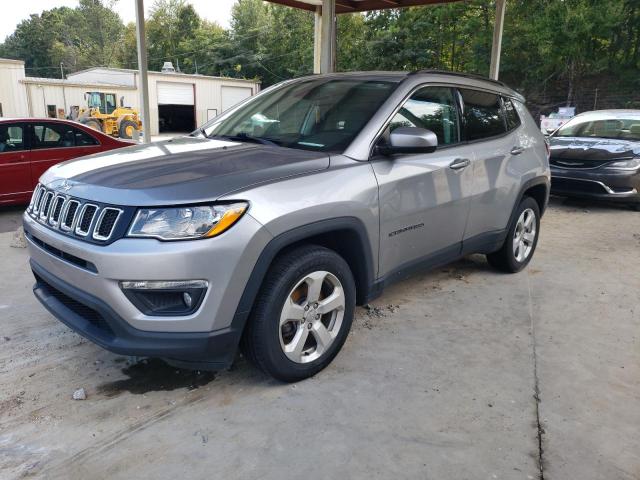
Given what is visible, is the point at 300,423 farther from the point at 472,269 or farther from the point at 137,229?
the point at 472,269

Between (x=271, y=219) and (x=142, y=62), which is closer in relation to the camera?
(x=271, y=219)

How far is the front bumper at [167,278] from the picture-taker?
2.43 meters

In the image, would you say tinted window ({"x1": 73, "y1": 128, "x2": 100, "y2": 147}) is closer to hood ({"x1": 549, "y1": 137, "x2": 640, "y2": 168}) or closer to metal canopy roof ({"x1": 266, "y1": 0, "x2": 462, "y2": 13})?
metal canopy roof ({"x1": 266, "y1": 0, "x2": 462, "y2": 13})

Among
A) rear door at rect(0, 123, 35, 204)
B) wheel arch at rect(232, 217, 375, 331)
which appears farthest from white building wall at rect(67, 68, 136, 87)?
wheel arch at rect(232, 217, 375, 331)

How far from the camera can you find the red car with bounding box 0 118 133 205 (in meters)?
7.23

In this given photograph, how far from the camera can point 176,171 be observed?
2.79 m

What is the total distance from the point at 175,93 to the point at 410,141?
3433 cm

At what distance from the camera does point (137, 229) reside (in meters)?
2.47

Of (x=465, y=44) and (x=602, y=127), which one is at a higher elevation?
(x=465, y=44)

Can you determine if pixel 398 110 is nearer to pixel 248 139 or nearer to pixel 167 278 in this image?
pixel 248 139

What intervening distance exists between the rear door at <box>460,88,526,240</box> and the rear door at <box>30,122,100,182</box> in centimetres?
590

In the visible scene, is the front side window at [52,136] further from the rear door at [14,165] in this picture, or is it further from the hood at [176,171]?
the hood at [176,171]

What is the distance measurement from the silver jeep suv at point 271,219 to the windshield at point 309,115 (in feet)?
0.05

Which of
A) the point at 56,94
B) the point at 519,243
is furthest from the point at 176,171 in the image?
the point at 56,94
